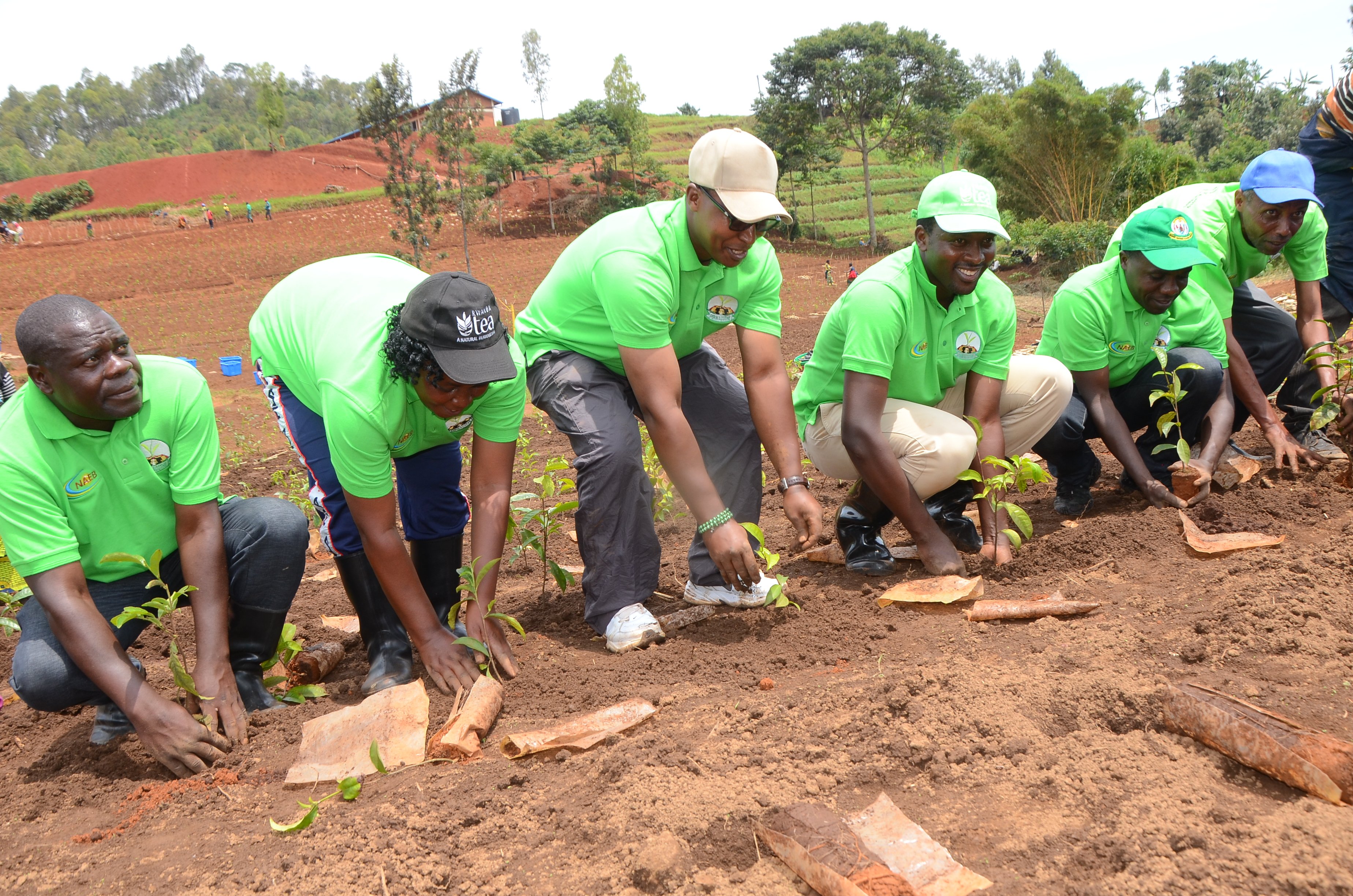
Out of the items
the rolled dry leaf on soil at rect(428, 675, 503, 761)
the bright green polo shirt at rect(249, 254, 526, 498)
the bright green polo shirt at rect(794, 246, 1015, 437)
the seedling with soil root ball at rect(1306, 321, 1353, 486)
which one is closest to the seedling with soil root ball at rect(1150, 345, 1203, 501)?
the seedling with soil root ball at rect(1306, 321, 1353, 486)

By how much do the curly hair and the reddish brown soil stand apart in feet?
2.96

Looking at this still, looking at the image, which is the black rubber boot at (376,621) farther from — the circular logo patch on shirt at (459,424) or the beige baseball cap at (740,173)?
the beige baseball cap at (740,173)

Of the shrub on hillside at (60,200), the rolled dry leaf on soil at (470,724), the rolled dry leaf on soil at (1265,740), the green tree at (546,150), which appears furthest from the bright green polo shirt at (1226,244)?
the shrub on hillside at (60,200)

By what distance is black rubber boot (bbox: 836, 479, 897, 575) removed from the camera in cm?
325

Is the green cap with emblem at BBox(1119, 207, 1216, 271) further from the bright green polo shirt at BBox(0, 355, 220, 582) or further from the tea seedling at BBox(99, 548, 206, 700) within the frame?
the tea seedling at BBox(99, 548, 206, 700)

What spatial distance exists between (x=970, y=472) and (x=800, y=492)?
0.74 metres

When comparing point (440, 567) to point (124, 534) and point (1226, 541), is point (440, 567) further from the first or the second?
point (1226, 541)

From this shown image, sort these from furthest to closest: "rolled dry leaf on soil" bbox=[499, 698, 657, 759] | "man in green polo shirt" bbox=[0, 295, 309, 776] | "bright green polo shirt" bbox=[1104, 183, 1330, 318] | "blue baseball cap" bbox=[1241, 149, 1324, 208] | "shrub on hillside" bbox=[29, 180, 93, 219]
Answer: "shrub on hillside" bbox=[29, 180, 93, 219] < "bright green polo shirt" bbox=[1104, 183, 1330, 318] < "blue baseball cap" bbox=[1241, 149, 1324, 208] < "man in green polo shirt" bbox=[0, 295, 309, 776] < "rolled dry leaf on soil" bbox=[499, 698, 657, 759]

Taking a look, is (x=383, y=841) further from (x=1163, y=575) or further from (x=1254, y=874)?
(x=1163, y=575)

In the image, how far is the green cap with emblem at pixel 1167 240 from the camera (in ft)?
10.9

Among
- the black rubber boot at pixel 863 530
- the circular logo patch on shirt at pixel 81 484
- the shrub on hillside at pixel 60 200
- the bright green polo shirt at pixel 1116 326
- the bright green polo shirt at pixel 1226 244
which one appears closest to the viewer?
the circular logo patch on shirt at pixel 81 484

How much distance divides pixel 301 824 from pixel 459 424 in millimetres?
1169

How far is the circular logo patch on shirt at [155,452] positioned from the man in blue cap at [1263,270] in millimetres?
3384

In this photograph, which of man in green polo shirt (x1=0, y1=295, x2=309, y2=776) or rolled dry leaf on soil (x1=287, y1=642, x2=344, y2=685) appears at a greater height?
man in green polo shirt (x1=0, y1=295, x2=309, y2=776)
